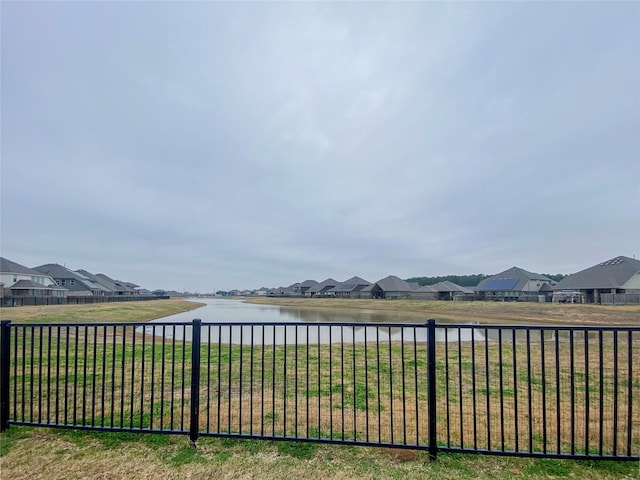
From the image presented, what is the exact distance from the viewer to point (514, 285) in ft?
173

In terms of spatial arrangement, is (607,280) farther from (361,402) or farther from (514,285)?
(361,402)

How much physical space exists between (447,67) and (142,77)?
11.5 meters

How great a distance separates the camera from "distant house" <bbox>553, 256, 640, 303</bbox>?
37.2m

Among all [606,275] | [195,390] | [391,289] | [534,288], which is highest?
[195,390]

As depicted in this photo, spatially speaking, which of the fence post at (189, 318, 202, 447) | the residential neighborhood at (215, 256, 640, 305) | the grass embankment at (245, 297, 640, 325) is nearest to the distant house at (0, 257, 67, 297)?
the grass embankment at (245, 297, 640, 325)

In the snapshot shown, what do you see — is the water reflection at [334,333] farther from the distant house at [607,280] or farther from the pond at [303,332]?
the distant house at [607,280]

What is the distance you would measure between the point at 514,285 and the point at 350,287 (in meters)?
41.9

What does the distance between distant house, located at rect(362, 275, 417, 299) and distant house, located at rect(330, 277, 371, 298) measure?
8.27 meters

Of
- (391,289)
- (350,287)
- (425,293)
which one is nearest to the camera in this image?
(425,293)

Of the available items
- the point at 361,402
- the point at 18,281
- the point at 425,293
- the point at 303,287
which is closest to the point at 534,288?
the point at 425,293

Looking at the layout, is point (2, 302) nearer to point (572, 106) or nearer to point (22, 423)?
point (22, 423)

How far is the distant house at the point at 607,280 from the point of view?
122 feet

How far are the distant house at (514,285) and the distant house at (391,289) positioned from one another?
576 inches

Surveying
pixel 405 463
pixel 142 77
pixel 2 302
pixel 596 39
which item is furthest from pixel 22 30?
pixel 2 302
